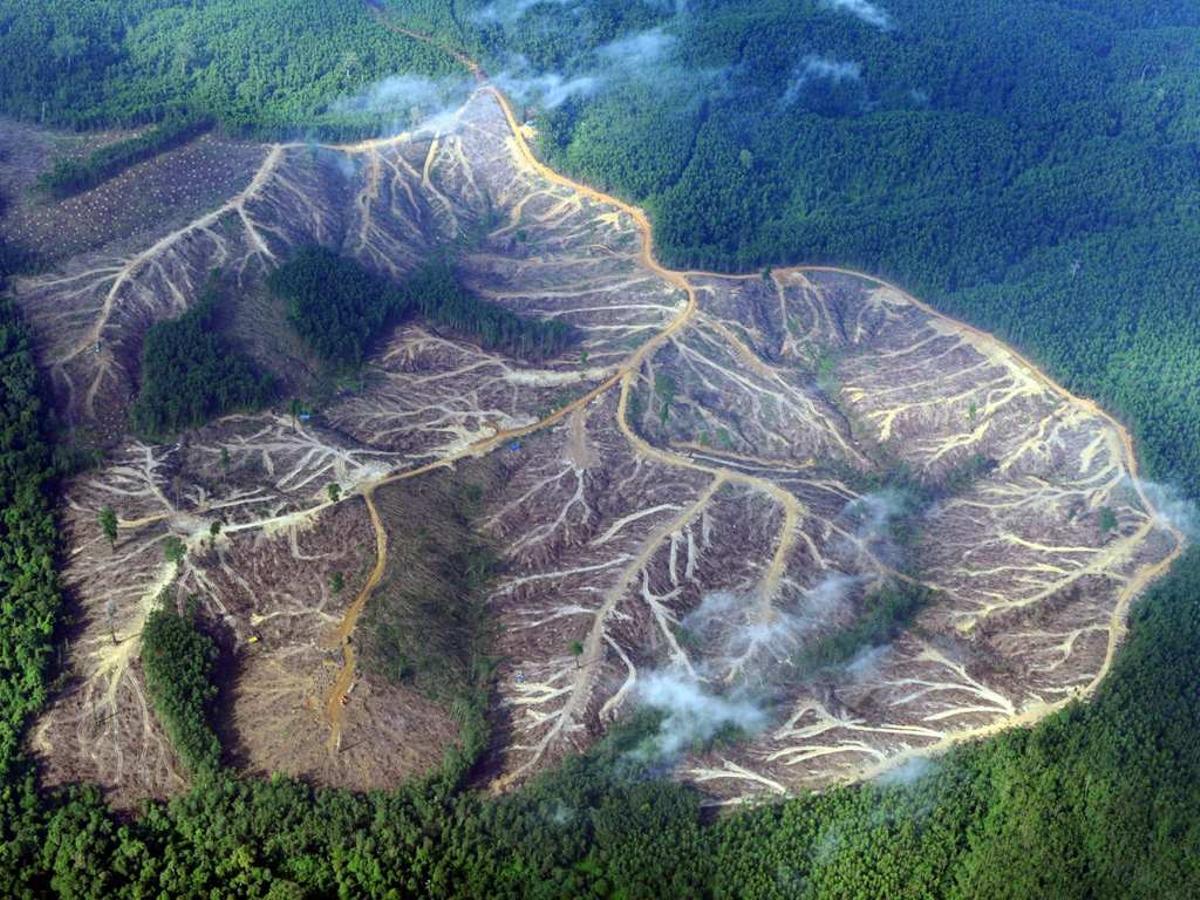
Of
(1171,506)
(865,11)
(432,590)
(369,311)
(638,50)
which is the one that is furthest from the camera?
(865,11)

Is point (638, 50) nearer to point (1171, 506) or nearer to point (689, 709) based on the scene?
point (1171, 506)

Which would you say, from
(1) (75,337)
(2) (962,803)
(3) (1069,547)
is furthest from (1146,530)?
(1) (75,337)

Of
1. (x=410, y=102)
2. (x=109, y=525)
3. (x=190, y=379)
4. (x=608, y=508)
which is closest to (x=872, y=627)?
(x=608, y=508)

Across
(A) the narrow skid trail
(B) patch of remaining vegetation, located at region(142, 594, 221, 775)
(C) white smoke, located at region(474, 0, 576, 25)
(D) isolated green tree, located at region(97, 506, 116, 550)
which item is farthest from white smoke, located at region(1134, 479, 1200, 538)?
(C) white smoke, located at region(474, 0, 576, 25)

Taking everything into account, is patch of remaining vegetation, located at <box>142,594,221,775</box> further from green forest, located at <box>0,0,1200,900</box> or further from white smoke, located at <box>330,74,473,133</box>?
white smoke, located at <box>330,74,473,133</box>

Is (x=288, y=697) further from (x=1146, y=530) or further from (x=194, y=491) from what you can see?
(x=1146, y=530)

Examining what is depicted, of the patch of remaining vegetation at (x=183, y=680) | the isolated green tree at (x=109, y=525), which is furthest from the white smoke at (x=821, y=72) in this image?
the patch of remaining vegetation at (x=183, y=680)

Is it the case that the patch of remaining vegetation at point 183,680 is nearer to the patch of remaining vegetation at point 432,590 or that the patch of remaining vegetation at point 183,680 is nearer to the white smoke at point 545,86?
the patch of remaining vegetation at point 432,590
